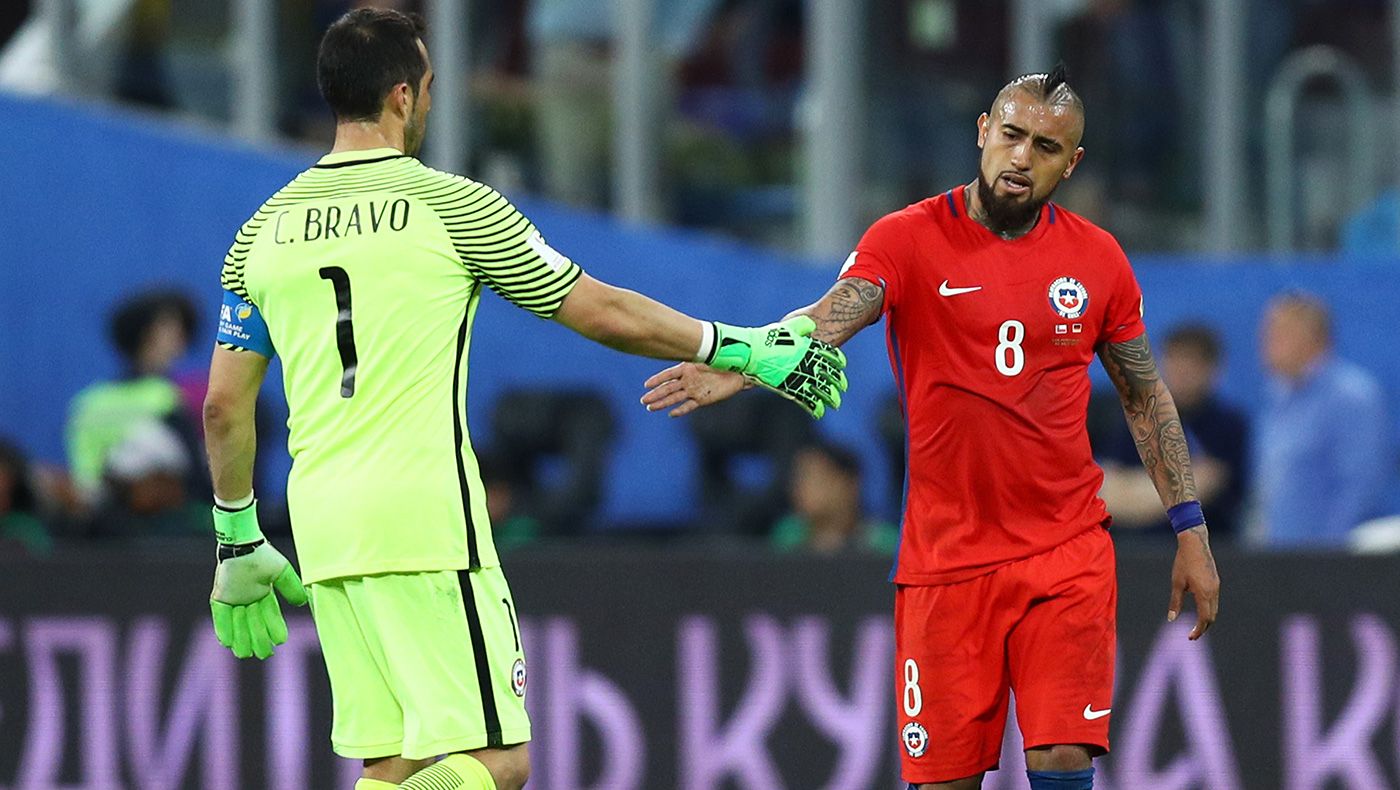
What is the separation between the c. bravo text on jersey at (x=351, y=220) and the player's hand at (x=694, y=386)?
2.41ft

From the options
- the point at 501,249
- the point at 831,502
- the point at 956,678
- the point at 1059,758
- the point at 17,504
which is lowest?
the point at 1059,758

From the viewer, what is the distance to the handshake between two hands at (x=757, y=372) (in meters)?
5.45

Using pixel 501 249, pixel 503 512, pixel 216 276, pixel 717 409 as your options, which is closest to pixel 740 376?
pixel 501 249

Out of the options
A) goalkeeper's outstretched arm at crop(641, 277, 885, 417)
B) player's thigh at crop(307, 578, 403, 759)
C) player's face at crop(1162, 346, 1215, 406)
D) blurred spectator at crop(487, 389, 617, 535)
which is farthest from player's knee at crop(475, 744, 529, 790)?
blurred spectator at crop(487, 389, 617, 535)

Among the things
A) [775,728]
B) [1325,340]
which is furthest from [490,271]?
[1325,340]

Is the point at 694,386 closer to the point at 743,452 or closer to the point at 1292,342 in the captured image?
the point at 1292,342

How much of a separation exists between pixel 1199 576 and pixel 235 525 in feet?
8.05

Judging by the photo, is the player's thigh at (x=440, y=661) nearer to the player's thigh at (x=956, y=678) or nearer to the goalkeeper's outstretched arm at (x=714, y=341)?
the goalkeeper's outstretched arm at (x=714, y=341)

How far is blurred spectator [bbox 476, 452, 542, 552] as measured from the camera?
34.3 ft

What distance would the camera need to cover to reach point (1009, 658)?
6.01 m

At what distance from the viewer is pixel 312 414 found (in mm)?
5223

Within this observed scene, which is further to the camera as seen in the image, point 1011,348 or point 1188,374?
point 1188,374

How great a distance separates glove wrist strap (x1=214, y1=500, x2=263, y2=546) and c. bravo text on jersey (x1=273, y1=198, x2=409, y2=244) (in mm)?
825

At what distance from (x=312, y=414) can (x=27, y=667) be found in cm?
380
